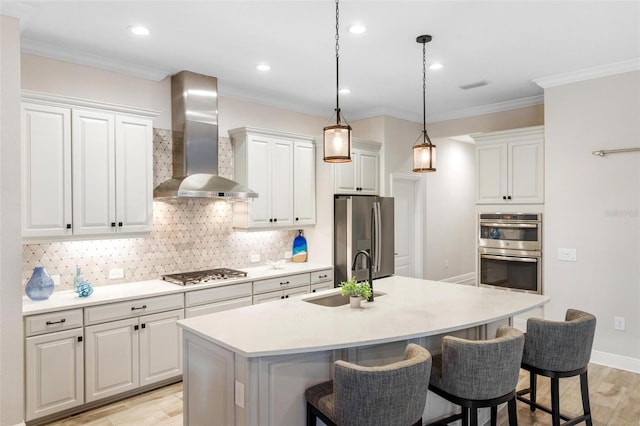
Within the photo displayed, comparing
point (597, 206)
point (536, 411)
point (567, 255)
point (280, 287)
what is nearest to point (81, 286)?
point (280, 287)

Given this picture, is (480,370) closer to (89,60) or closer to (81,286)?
(81,286)

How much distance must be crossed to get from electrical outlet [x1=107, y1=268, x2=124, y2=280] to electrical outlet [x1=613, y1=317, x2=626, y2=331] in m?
4.83

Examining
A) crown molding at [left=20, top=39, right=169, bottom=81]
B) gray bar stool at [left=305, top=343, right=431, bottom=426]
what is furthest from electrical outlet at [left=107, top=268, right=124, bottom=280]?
gray bar stool at [left=305, top=343, right=431, bottom=426]

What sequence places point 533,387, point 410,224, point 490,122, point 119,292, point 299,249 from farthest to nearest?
point 410,224, point 490,122, point 299,249, point 119,292, point 533,387

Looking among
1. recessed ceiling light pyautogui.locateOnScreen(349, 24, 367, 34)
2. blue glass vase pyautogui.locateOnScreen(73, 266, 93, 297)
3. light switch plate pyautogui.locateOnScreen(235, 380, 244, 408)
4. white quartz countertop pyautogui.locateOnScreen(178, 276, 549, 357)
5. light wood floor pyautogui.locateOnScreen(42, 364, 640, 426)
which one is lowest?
light wood floor pyautogui.locateOnScreen(42, 364, 640, 426)

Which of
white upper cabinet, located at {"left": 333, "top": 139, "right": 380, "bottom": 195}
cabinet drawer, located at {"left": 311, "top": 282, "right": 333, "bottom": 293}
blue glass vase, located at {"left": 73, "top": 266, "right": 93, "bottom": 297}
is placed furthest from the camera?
white upper cabinet, located at {"left": 333, "top": 139, "right": 380, "bottom": 195}

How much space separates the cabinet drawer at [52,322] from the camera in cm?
303

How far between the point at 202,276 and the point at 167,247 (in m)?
0.49

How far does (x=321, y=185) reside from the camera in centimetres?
538

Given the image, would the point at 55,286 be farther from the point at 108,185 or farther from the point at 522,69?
the point at 522,69

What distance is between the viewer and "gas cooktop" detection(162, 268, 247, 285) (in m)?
4.03

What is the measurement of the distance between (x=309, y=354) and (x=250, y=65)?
9.67ft

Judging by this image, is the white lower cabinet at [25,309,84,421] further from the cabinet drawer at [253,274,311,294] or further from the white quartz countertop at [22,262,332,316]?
the cabinet drawer at [253,274,311,294]

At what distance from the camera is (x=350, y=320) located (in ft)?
8.39
